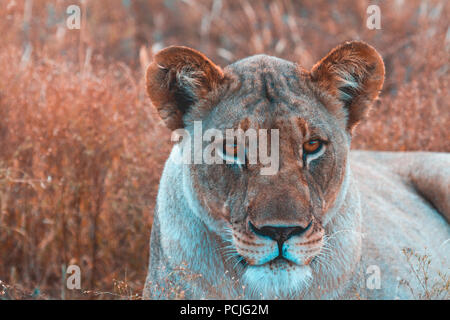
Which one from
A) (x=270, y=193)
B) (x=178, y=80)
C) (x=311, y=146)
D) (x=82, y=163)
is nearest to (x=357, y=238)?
(x=311, y=146)

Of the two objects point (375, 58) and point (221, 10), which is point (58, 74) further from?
point (221, 10)

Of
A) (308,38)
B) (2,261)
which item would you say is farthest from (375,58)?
(308,38)

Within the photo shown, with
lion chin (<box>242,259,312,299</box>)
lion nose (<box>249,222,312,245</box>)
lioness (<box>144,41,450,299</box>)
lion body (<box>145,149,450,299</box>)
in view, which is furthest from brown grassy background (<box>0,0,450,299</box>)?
lion nose (<box>249,222,312,245</box>)

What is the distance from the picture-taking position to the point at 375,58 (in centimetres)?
279

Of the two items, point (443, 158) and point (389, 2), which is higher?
point (389, 2)

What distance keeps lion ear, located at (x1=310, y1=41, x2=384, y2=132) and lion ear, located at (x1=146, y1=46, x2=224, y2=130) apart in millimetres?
451

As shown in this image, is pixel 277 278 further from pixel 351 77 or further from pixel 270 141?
pixel 351 77

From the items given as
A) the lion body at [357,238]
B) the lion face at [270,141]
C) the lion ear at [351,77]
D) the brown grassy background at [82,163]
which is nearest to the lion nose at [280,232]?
the lion face at [270,141]

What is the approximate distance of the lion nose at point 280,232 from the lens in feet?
7.72

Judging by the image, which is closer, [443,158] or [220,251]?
[220,251]

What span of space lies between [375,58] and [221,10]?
648 centimetres

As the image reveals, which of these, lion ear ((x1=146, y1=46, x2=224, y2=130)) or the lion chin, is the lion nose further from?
lion ear ((x1=146, y1=46, x2=224, y2=130))

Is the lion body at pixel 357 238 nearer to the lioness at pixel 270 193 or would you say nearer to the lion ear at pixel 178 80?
the lioness at pixel 270 193

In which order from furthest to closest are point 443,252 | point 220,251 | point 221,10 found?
point 221,10, point 443,252, point 220,251
